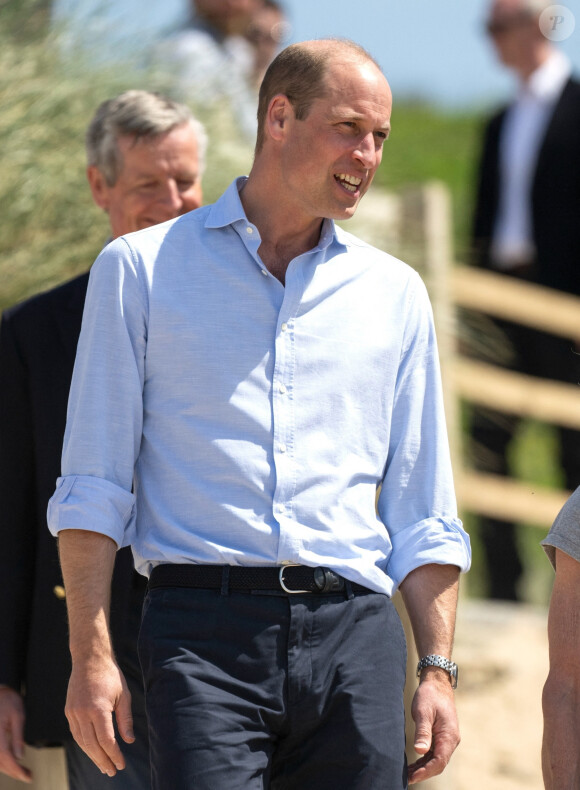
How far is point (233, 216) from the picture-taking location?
101 inches

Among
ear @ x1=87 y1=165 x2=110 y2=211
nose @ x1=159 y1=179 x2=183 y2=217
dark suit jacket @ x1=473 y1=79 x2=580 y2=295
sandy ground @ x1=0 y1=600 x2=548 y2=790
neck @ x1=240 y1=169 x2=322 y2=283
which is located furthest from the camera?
dark suit jacket @ x1=473 y1=79 x2=580 y2=295

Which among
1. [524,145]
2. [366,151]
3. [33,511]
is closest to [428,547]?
[366,151]

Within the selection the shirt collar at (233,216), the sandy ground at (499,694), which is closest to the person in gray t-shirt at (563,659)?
the shirt collar at (233,216)

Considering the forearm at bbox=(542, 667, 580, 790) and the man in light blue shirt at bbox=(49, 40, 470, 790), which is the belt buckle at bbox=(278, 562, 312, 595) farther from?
the forearm at bbox=(542, 667, 580, 790)

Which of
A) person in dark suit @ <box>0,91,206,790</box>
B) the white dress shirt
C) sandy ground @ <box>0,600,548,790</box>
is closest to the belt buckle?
person in dark suit @ <box>0,91,206,790</box>

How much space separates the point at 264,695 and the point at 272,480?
37 cm

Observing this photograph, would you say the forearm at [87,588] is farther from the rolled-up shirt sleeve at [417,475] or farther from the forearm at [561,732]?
the forearm at [561,732]

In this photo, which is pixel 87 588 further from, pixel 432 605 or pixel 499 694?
pixel 499 694

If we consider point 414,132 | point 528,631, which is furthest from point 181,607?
point 414,132

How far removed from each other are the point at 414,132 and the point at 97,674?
12993mm

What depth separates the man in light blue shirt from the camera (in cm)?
231

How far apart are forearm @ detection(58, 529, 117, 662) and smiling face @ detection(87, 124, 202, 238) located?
3.94 feet

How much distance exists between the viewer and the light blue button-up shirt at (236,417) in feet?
7.84

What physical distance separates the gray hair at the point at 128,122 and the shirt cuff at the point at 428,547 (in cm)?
135
